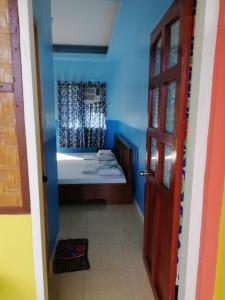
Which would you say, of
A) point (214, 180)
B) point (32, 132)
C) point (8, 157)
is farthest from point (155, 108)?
point (8, 157)

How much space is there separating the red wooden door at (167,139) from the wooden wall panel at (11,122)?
2.70 feet

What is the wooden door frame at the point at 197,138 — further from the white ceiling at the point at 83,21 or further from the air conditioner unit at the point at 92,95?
the air conditioner unit at the point at 92,95

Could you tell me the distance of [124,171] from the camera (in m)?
3.72

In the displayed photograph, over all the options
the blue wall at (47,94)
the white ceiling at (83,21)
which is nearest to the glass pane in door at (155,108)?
the blue wall at (47,94)

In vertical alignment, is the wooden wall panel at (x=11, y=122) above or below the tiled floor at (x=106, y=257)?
above

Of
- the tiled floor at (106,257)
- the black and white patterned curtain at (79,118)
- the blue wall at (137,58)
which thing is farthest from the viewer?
the black and white patterned curtain at (79,118)

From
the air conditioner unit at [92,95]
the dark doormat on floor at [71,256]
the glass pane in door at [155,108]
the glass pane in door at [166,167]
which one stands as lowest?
the dark doormat on floor at [71,256]

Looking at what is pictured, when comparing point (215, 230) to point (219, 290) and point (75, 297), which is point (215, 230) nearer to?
point (219, 290)

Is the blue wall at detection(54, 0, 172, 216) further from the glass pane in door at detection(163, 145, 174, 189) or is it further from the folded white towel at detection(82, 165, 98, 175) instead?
the glass pane in door at detection(163, 145, 174, 189)

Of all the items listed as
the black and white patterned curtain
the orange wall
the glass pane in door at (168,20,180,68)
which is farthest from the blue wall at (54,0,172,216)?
the orange wall

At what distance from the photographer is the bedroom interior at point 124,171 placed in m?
1.04

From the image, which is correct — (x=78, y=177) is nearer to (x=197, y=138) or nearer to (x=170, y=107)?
(x=170, y=107)

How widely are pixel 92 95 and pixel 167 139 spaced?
14.1ft

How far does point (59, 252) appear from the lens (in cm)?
234
